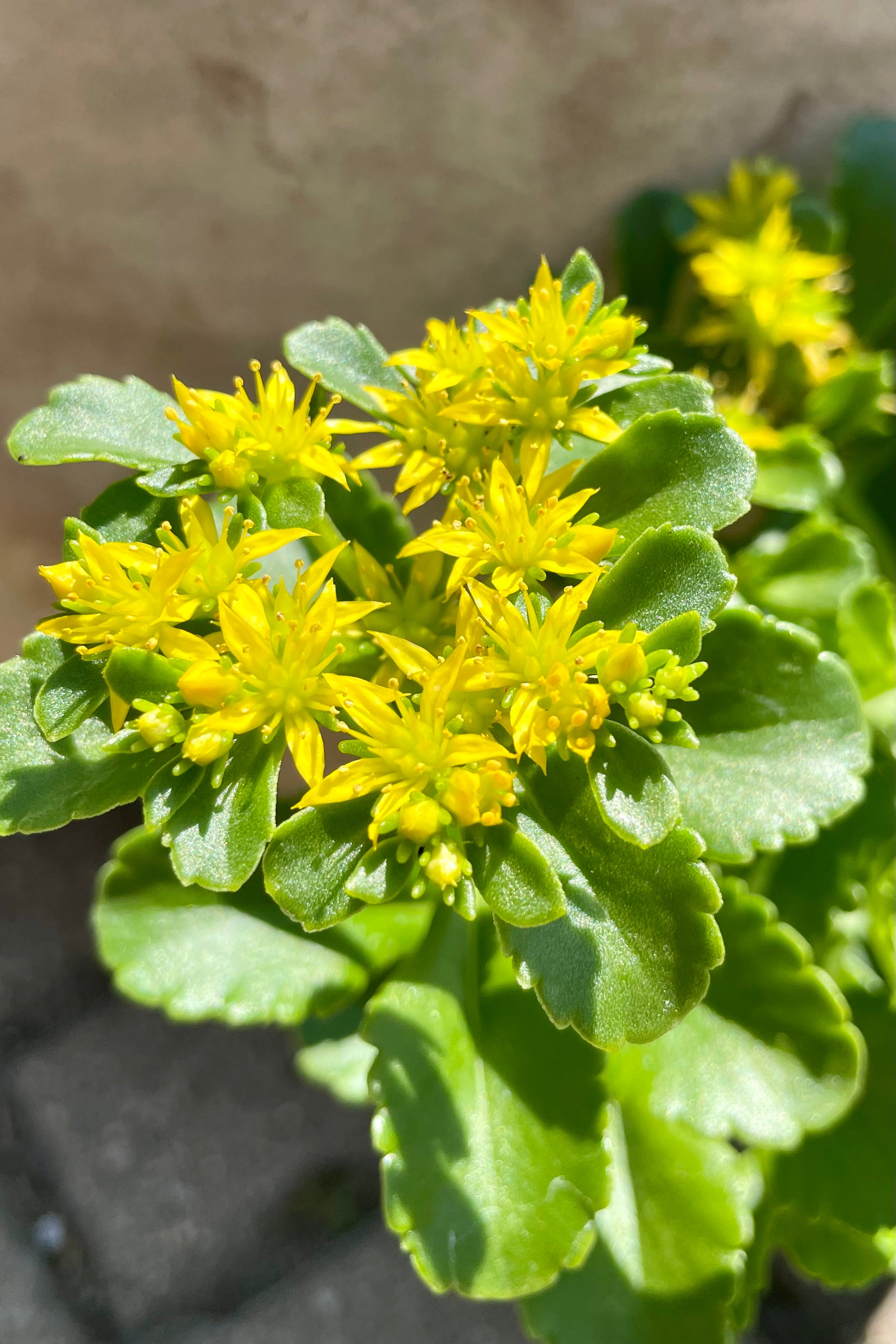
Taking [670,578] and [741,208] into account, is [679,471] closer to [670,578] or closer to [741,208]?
[670,578]

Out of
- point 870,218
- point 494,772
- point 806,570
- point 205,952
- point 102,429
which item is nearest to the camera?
point 494,772

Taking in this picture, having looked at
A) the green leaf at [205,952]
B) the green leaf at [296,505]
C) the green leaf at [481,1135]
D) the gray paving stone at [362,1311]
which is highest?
the green leaf at [296,505]

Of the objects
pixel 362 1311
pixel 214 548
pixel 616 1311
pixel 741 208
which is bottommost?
pixel 362 1311

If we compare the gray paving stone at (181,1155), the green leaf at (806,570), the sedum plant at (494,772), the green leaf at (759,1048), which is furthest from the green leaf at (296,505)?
the gray paving stone at (181,1155)

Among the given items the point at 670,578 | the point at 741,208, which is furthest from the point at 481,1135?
the point at 741,208

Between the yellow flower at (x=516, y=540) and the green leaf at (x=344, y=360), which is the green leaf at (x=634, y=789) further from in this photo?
the green leaf at (x=344, y=360)

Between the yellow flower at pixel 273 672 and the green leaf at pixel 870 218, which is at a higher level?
the green leaf at pixel 870 218

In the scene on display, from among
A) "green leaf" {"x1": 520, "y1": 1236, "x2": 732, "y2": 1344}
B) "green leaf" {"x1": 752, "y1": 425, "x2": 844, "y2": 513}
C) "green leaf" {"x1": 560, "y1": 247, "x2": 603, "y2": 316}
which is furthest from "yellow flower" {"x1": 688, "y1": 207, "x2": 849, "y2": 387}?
"green leaf" {"x1": 520, "y1": 1236, "x2": 732, "y2": 1344}

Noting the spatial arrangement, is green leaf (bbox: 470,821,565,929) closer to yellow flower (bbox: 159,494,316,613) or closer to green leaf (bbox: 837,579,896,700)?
yellow flower (bbox: 159,494,316,613)
